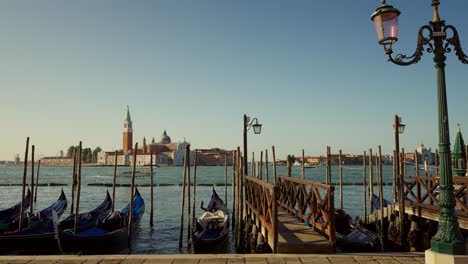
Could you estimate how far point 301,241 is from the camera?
19.6 feet

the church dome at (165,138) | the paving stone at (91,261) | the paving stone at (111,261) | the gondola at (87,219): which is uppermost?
the church dome at (165,138)

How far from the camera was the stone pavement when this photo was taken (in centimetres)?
498

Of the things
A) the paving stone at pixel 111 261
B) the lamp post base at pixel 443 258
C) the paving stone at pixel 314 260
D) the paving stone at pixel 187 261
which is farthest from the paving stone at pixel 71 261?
the lamp post base at pixel 443 258

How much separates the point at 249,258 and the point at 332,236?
1400 mm

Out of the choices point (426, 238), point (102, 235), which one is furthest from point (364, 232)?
point (102, 235)

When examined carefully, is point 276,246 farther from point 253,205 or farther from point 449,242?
point 253,205

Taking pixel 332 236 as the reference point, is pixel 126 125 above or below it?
above

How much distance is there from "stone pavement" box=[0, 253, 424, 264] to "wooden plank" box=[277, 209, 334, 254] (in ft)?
1.15

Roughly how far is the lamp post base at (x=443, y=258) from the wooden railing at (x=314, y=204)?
162 cm

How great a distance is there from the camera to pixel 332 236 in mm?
5730

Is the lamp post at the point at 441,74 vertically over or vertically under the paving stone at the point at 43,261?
over

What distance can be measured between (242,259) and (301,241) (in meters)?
1.27

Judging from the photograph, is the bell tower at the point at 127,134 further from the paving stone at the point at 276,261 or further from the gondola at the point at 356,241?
the paving stone at the point at 276,261

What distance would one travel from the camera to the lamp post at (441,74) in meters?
4.10
